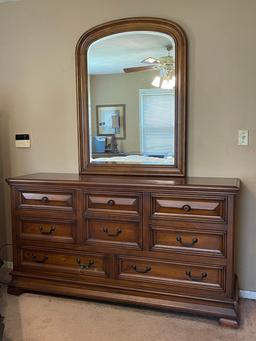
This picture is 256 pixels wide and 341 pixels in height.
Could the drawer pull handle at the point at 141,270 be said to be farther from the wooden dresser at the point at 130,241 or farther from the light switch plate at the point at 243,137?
the light switch plate at the point at 243,137

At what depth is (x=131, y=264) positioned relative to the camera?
2344mm

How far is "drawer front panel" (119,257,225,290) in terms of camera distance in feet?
7.14

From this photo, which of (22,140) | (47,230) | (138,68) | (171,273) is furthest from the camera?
(22,140)

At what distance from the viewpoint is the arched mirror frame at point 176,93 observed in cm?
246

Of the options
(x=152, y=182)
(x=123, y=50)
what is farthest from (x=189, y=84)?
(x=152, y=182)

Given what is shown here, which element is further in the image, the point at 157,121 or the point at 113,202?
the point at 157,121

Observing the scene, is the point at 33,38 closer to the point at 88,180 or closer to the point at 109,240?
the point at 88,180

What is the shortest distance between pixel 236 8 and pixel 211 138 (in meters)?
0.95

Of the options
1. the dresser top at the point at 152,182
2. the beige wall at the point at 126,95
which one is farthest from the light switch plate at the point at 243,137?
the beige wall at the point at 126,95

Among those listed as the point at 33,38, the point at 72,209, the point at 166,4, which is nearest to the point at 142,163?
the point at 72,209

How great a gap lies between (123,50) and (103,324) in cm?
209

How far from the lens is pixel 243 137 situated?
2.42 meters

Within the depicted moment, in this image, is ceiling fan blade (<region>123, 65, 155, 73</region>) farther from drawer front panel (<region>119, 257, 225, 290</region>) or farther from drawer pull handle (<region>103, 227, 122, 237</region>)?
drawer front panel (<region>119, 257, 225, 290</region>)

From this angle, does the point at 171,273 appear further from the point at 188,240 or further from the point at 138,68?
the point at 138,68
